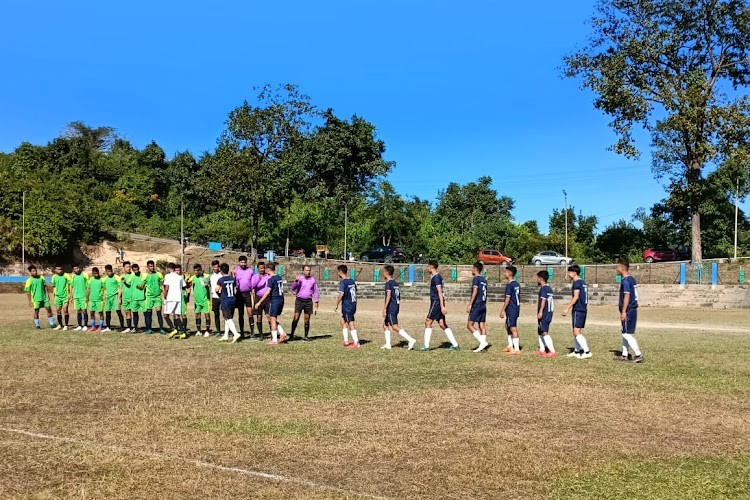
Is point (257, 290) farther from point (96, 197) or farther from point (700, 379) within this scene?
point (96, 197)

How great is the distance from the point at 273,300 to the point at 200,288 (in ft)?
8.78

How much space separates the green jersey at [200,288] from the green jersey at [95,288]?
135 inches

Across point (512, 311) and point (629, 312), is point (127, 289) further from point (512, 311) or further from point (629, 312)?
point (629, 312)

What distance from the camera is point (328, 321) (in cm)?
2317

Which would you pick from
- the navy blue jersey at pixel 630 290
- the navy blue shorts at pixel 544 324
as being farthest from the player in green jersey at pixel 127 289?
the navy blue jersey at pixel 630 290

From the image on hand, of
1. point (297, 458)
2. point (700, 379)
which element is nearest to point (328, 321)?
point (700, 379)

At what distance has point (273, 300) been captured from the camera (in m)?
15.7

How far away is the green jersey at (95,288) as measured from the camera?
61.8 ft

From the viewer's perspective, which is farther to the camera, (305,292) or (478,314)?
(305,292)

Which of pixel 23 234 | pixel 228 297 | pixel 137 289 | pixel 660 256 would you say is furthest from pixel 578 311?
pixel 23 234

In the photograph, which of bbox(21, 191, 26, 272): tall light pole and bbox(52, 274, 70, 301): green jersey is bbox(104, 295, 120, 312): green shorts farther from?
bbox(21, 191, 26, 272): tall light pole

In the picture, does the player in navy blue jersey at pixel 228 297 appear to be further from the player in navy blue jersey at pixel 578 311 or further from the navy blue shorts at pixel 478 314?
the player in navy blue jersey at pixel 578 311

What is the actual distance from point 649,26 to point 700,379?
37491 millimetres

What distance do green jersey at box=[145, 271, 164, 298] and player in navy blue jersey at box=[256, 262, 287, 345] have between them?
3.62 m
